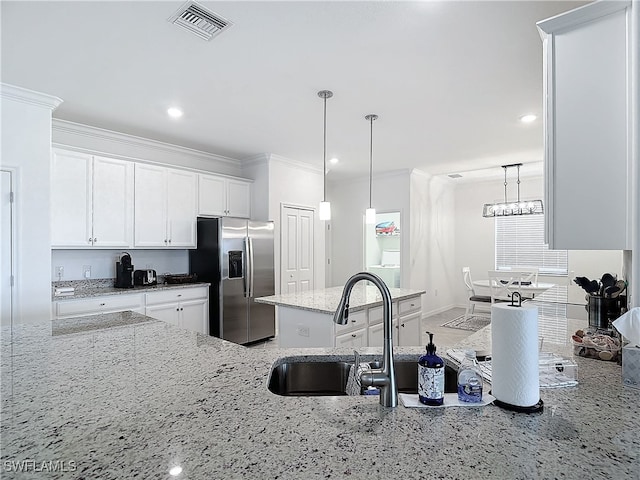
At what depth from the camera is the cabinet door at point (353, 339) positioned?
111 inches

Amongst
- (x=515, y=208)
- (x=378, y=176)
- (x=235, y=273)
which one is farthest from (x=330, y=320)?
(x=378, y=176)

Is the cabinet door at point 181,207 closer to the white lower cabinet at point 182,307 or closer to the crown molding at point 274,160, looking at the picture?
the white lower cabinet at point 182,307

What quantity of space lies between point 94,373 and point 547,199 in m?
1.84

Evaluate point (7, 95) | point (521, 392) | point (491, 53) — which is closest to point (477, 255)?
point (491, 53)

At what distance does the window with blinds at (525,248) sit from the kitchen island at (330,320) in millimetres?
4540

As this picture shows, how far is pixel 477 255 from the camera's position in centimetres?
756

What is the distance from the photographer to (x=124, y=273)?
4.04m

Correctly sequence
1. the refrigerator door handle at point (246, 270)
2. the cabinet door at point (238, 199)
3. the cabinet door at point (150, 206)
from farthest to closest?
the cabinet door at point (238, 199) → the refrigerator door handle at point (246, 270) → the cabinet door at point (150, 206)

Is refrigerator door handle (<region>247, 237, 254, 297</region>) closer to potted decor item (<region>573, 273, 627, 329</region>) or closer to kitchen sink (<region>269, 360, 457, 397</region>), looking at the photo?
kitchen sink (<region>269, 360, 457, 397</region>)

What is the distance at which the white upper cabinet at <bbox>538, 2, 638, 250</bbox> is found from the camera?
129 cm

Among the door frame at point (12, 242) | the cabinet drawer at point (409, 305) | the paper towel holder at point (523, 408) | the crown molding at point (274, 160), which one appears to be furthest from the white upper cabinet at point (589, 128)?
the crown molding at point (274, 160)


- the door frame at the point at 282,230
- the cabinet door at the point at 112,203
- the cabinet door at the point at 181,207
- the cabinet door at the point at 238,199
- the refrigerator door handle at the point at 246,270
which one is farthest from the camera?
the door frame at the point at 282,230

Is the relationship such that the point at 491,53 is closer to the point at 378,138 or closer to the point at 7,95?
the point at 378,138

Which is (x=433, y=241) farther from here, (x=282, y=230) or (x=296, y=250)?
(x=282, y=230)
